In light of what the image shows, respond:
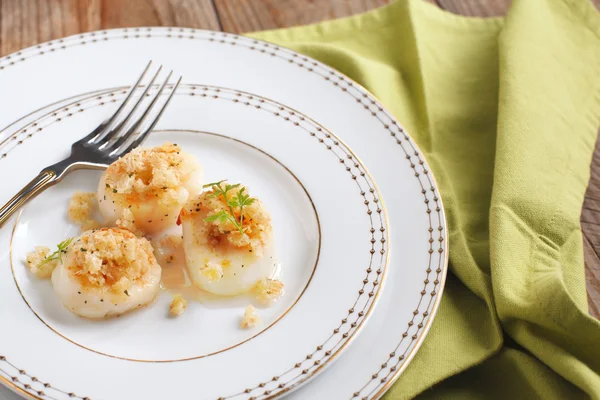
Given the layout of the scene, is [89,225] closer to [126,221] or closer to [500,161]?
[126,221]

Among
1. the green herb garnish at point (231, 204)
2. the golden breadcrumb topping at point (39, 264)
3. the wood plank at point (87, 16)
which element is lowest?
the green herb garnish at point (231, 204)

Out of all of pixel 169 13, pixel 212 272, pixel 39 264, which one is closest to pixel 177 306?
pixel 212 272

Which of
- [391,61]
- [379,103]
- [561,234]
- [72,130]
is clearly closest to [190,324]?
[72,130]

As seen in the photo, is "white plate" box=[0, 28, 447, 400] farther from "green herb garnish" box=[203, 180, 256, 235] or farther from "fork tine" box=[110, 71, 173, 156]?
"green herb garnish" box=[203, 180, 256, 235]

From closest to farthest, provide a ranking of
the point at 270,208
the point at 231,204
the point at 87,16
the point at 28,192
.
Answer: the point at 231,204 < the point at 28,192 < the point at 270,208 < the point at 87,16

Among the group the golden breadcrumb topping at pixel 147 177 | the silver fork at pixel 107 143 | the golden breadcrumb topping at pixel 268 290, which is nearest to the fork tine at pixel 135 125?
the silver fork at pixel 107 143

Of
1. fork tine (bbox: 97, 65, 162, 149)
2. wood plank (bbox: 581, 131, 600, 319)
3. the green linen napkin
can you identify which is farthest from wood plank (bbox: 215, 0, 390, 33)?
wood plank (bbox: 581, 131, 600, 319)

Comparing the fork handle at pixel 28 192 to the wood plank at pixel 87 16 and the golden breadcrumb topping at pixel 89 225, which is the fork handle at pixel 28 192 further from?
the wood plank at pixel 87 16
